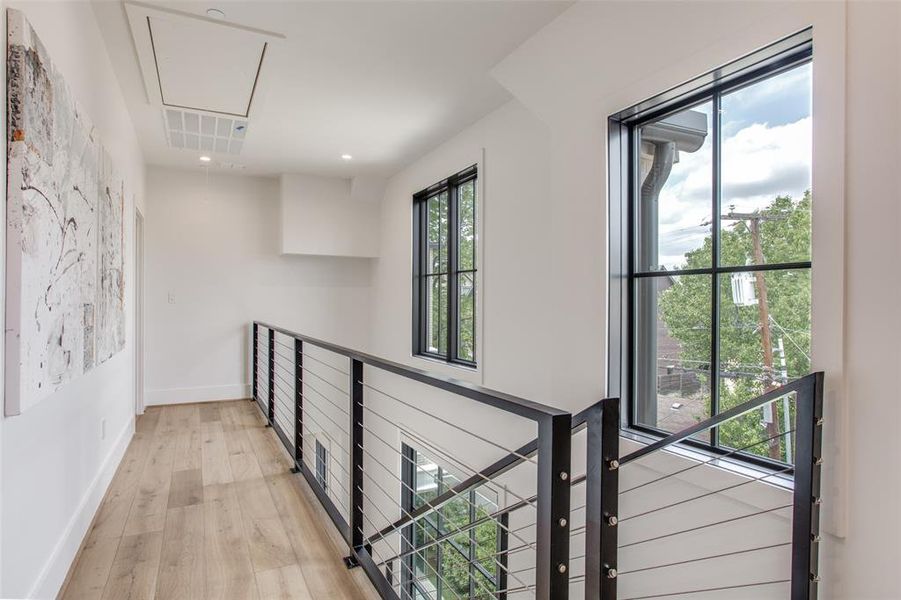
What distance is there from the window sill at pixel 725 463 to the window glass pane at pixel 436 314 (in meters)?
2.57

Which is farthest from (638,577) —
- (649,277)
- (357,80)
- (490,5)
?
(357,80)

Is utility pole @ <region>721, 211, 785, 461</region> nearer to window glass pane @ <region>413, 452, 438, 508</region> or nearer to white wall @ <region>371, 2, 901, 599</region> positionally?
white wall @ <region>371, 2, 901, 599</region>

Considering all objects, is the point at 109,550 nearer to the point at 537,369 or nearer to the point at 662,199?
the point at 537,369

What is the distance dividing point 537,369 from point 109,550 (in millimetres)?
2370

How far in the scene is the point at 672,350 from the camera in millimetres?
2160

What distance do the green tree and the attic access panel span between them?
2346 mm

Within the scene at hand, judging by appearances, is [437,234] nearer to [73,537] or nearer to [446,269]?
[446,269]

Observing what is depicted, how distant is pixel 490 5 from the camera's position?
230 centimetres

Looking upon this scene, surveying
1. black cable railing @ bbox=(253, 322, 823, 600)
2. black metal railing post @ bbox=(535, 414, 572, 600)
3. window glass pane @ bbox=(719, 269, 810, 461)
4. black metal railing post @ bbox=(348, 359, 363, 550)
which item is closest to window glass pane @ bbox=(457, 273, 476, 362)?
black cable railing @ bbox=(253, 322, 823, 600)

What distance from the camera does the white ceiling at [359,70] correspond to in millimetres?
2359

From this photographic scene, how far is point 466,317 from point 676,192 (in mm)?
2349

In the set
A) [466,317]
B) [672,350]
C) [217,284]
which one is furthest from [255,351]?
[672,350]

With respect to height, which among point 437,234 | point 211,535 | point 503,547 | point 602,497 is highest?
point 437,234

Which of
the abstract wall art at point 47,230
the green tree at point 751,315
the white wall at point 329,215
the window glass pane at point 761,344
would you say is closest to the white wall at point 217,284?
the white wall at point 329,215
